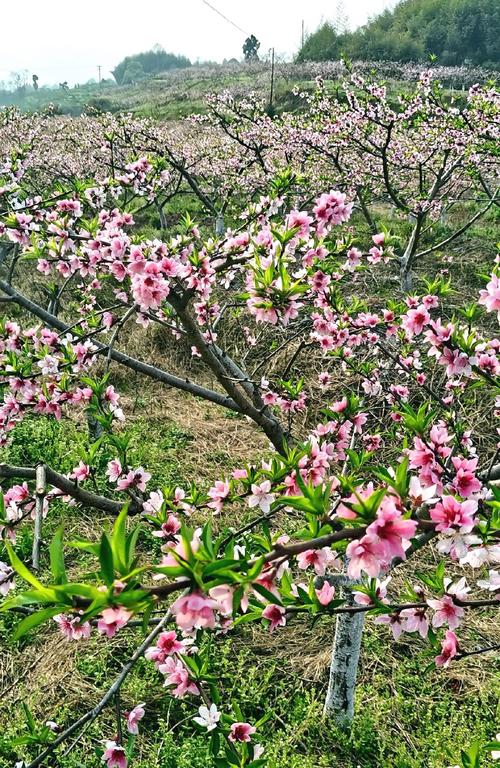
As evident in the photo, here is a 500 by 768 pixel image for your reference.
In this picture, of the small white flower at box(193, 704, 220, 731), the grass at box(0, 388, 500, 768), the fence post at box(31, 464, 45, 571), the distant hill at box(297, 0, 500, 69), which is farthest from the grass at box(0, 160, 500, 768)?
the distant hill at box(297, 0, 500, 69)

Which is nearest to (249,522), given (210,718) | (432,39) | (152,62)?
(210,718)

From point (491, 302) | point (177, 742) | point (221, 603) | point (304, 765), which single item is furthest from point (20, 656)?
point (491, 302)

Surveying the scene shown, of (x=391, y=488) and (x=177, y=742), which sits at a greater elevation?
(x=391, y=488)

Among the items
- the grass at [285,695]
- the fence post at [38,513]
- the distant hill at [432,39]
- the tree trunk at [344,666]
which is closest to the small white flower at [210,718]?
the fence post at [38,513]

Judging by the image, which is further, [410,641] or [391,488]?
[410,641]

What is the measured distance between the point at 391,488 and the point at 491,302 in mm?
973

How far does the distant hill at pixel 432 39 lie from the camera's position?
47250 millimetres

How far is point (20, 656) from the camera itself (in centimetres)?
367

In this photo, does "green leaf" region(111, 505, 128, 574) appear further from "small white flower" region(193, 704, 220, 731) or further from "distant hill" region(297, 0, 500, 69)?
"distant hill" region(297, 0, 500, 69)

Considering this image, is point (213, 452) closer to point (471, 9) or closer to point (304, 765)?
point (304, 765)

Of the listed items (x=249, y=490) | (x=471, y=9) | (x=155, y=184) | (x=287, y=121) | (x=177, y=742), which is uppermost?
(x=471, y=9)

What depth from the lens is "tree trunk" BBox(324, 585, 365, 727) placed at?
292 cm

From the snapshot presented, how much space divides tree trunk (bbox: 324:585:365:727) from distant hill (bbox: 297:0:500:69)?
53089 mm

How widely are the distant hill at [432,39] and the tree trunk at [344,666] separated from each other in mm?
53089
